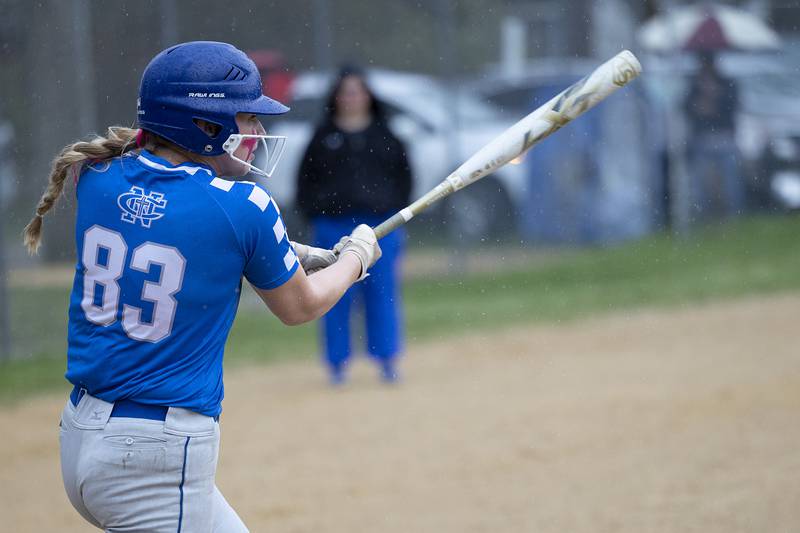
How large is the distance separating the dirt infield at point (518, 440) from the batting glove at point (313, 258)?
6.50 feet

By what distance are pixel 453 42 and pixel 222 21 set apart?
4477 mm

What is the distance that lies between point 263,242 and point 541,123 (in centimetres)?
122

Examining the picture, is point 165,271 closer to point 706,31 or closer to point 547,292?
point 547,292

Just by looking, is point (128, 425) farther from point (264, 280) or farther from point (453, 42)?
point (453, 42)

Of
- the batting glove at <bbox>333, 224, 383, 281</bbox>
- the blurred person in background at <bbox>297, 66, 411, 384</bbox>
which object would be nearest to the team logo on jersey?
the batting glove at <bbox>333, 224, 383, 281</bbox>

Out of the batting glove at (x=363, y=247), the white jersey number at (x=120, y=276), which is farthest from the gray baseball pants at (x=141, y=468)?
the batting glove at (x=363, y=247)

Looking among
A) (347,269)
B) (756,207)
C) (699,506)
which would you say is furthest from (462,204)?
(347,269)

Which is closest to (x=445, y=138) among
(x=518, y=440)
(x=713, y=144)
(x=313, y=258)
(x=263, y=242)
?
(x=713, y=144)

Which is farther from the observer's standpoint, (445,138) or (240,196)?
(445,138)

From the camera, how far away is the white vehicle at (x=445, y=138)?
11.0m

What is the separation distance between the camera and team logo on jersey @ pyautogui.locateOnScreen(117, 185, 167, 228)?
2449 mm

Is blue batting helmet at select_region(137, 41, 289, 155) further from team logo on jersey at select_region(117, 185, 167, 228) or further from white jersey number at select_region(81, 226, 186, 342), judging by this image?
white jersey number at select_region(81, 226, 186, 342)

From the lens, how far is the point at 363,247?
286 cm

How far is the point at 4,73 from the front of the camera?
798 cm
